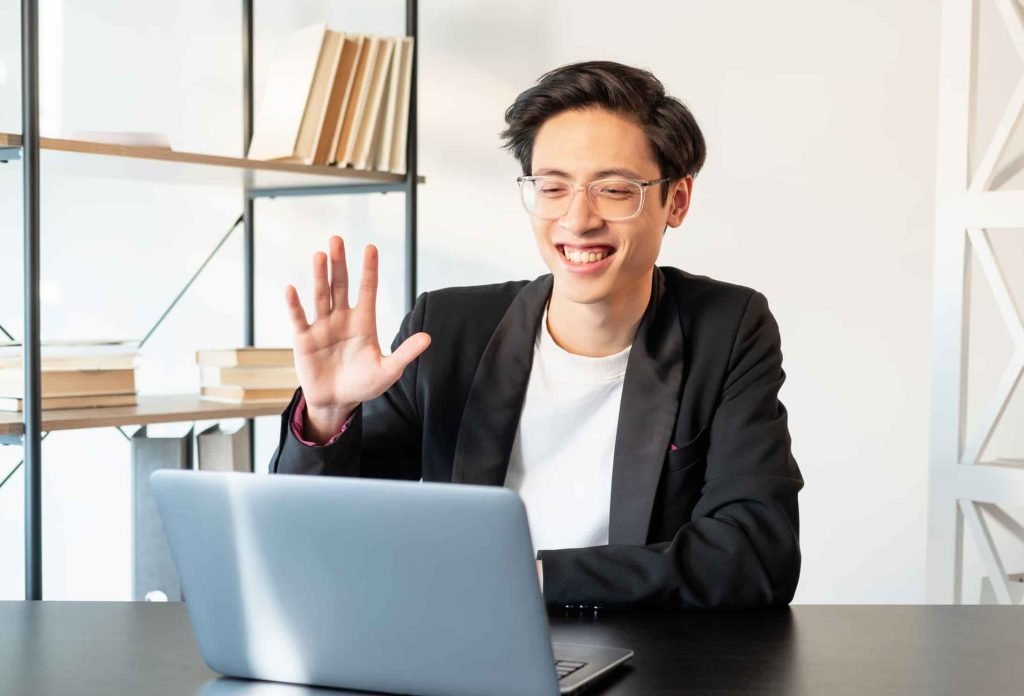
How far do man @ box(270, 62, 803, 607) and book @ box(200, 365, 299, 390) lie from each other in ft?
3.53

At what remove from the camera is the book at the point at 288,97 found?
2.72m

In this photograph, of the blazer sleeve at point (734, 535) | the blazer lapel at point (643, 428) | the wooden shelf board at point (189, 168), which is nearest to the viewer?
the blazer sleeve at point (734, 535)

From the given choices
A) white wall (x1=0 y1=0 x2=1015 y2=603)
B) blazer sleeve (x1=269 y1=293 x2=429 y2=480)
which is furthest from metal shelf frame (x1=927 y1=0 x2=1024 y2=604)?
blazer sleeve (x1=269 y1=293 x2=429 y2=480)

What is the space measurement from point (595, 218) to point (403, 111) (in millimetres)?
1372

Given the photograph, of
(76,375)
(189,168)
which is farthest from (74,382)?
(189,168)

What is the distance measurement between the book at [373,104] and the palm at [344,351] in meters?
1.41

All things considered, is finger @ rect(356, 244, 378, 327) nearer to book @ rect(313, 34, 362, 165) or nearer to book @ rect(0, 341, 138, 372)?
book @ rect(0, 341, 138, 372)

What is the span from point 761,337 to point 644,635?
0.64m

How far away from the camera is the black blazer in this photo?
1.35 m

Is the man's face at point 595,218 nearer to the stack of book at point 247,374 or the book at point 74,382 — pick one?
the book at point 74,382

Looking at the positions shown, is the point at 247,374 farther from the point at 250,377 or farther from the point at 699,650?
the point at 699,650

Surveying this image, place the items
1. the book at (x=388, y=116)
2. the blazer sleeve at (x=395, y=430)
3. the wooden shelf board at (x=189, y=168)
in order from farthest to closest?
the book at (x=388, y=116), the wooden shelf board at (x=189, y=168), the blazer sleeve at (x=395, y=430)

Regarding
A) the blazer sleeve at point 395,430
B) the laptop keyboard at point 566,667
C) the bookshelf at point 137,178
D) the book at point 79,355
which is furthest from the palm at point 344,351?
the book at point 79,355

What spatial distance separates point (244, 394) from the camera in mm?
2719
